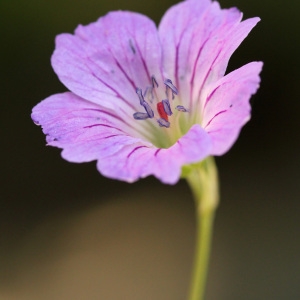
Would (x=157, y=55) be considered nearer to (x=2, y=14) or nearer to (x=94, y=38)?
(x=94, y=38)

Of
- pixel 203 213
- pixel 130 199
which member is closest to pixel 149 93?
pixel 203 213

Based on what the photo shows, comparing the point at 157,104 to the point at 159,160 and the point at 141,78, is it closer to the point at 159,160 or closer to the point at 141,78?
the point at 141,78

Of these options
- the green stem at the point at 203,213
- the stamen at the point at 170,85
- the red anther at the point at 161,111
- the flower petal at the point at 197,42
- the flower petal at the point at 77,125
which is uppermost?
the flower petal at the point at 197,42

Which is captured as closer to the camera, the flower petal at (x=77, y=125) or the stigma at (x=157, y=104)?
the flower petal at (x=77, y=125)

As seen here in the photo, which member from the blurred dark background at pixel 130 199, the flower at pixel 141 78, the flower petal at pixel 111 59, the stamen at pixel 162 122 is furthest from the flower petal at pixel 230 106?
the blurred dark background at pixel 130 199

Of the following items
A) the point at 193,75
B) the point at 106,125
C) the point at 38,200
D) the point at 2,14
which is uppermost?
the point at 2,14

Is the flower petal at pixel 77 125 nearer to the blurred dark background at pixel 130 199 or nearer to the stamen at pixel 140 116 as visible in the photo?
the stamen at pixel 140 116

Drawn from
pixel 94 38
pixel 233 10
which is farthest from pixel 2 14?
pixel 233 10
